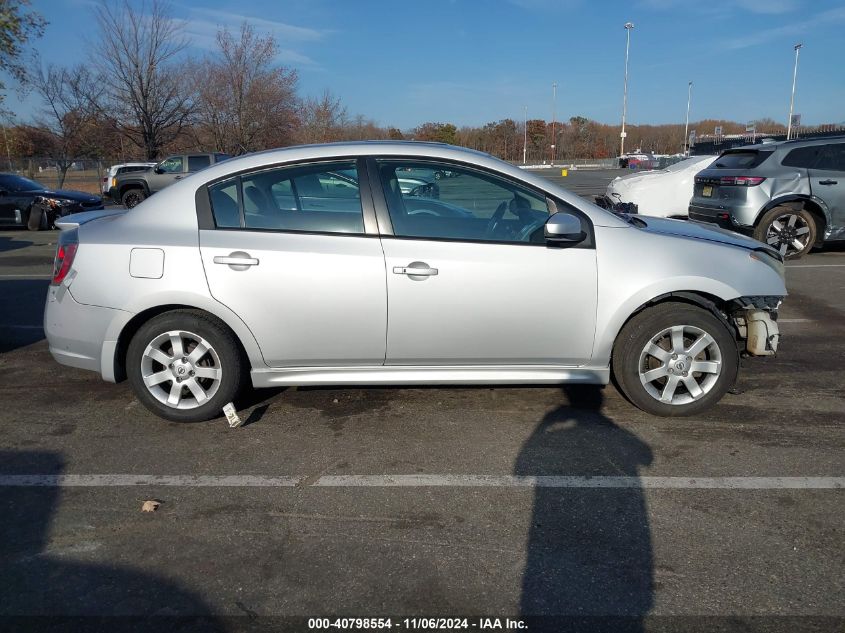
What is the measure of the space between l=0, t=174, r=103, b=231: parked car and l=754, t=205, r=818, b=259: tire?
14.8 metres

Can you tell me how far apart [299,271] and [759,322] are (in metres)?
3.09

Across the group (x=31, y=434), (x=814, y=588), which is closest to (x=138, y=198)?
(x=31, y=434)

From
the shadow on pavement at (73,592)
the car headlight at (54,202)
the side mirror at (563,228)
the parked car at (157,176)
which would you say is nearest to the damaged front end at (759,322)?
the side mirror at (563,228)

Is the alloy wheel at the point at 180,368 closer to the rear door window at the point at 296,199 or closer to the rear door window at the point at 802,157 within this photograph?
the rear door window at the point at 296,199

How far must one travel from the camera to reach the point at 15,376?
17.3 ft

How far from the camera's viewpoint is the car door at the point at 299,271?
3963 mm

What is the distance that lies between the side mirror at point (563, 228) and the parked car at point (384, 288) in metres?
0.01

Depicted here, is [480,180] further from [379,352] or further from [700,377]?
[700,377]

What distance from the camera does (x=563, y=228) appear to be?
12.6 ft

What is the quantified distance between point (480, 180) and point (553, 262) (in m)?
0.73

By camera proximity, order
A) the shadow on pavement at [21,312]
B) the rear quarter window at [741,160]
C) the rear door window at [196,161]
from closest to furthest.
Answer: the shadow on pavement at [21,312]
the rear quarter window at [741,160]
the rear door window at [196,161]

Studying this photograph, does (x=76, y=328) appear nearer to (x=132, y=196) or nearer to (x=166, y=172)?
(x=166, y=172)

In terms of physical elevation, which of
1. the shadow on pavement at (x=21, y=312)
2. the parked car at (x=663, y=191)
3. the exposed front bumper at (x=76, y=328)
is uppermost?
the parked car at (x=663, y=191)

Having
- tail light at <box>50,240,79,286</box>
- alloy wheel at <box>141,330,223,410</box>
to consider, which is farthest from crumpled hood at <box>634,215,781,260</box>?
tail light at <box>50,240,79,286</box>
